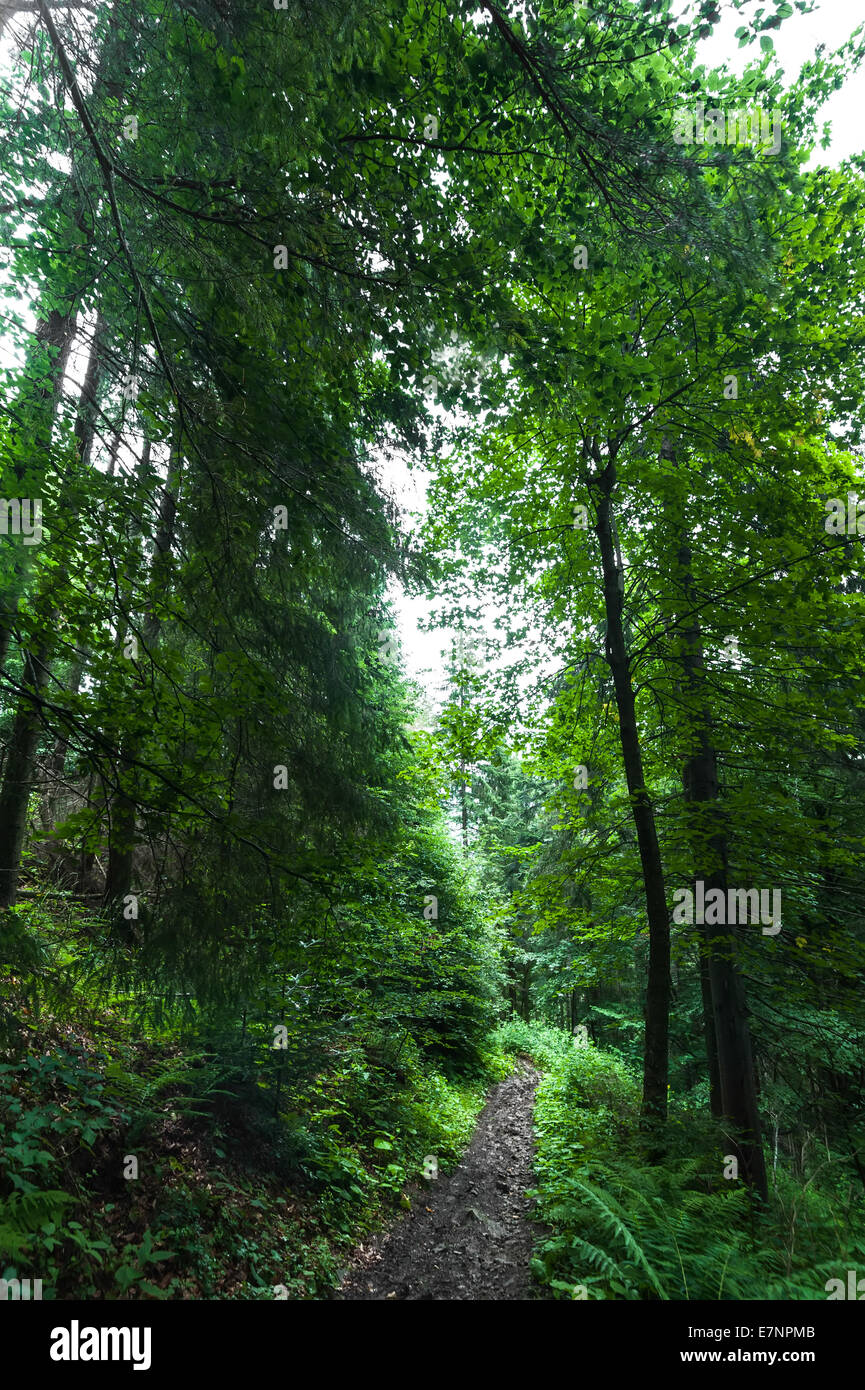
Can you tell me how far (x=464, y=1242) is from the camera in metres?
5.71

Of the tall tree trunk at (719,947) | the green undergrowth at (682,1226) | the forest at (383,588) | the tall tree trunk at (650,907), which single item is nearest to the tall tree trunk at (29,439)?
the forest at (383,588)

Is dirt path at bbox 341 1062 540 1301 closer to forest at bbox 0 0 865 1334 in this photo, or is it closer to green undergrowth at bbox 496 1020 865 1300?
forest at bbox 0 0 865 1334

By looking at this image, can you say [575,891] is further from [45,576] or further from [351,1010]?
[45,576]

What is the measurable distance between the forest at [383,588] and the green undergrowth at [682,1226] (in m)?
0.05

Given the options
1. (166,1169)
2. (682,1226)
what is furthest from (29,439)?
(682,1226)

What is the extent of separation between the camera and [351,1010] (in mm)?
7645

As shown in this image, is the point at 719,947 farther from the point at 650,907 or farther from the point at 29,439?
the point at 29,439

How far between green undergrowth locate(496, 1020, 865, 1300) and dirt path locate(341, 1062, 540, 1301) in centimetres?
31

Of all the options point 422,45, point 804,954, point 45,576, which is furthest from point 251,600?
point 804,954

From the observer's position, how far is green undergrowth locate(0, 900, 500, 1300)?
3299mm

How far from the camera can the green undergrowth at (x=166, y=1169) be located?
3299 mm
